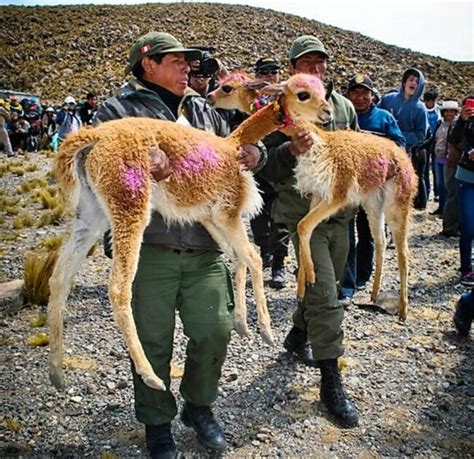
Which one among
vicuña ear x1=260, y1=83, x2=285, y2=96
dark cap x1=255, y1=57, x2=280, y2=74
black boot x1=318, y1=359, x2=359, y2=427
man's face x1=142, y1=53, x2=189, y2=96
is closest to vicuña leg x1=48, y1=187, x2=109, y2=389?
man's face x1=142, y1=53, x2=189, y2=96

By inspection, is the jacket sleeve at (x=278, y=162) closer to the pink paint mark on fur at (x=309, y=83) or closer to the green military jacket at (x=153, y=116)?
the pink paint mark on fur at (x=309, y=83)

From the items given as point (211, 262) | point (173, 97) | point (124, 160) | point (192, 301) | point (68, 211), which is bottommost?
point (192, 301)

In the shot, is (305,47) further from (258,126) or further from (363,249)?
(363,249)

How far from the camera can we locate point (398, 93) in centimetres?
810

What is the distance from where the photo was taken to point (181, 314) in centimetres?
302

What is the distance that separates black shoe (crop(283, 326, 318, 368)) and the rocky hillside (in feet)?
114

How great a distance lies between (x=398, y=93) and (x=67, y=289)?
22.2 feet

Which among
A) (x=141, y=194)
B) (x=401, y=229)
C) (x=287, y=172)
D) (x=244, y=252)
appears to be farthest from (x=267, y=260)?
(x=141, y=194)

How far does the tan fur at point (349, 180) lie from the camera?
135 inches

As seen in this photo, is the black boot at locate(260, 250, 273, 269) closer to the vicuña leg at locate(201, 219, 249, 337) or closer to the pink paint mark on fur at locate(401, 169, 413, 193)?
the pink paint mark on fur at locate(401, 169, 413, 193)

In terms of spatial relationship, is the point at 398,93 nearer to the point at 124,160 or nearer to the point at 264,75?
the point at 264,75

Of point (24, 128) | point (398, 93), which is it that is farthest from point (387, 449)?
point (24, 128)

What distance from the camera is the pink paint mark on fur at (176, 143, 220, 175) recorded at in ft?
8.90

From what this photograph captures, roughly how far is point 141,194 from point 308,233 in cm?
129
